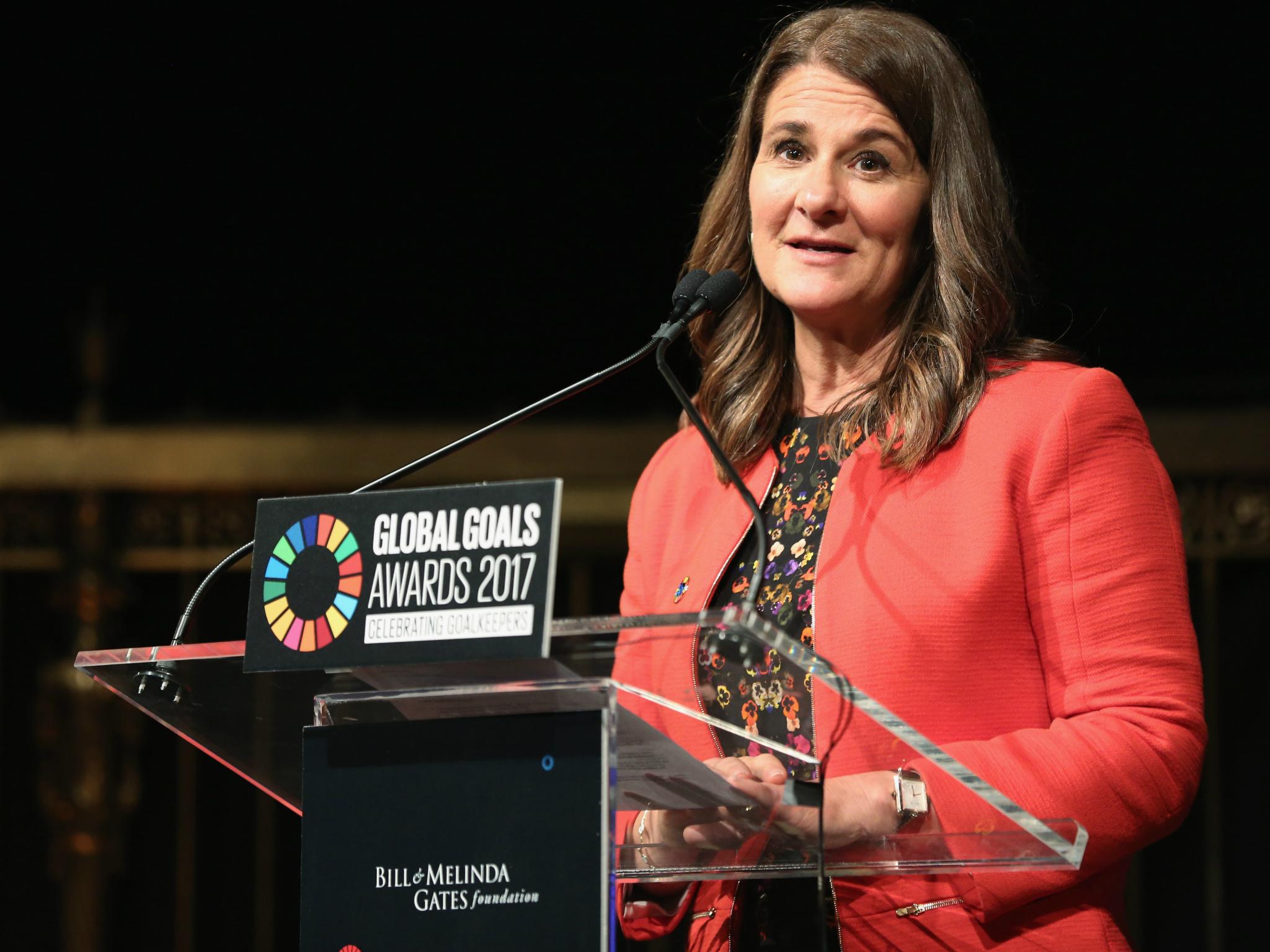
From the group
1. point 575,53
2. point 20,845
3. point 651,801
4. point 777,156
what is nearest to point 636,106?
point 575,53

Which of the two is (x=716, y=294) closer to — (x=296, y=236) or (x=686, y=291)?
(x=686, y=291)

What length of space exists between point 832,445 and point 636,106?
1.93 metres

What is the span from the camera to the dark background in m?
3.29

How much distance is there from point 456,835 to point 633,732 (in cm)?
14

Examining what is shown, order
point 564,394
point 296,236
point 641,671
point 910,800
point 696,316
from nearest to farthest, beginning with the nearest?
point 641,671, point 910,800, point 564,394, point 696,316, point 296,236

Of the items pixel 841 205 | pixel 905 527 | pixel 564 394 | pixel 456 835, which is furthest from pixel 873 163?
pixel 456 835

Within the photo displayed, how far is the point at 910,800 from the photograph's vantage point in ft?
3.76

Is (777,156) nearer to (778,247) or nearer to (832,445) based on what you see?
(778,247)

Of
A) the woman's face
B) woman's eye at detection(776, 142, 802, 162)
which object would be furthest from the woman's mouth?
woman's eye at detection(776, 142, 802, 162)

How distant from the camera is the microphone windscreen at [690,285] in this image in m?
1.46

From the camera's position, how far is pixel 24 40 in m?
3.45

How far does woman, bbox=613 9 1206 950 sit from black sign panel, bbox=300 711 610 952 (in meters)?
0.09

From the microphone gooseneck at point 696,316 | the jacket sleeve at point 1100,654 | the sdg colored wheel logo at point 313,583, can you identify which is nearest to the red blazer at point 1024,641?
the jacket sleeve at point 1100,654

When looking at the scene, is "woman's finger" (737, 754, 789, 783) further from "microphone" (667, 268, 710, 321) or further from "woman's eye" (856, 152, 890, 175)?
"woman's eye" (856, 152, 890, 175)
